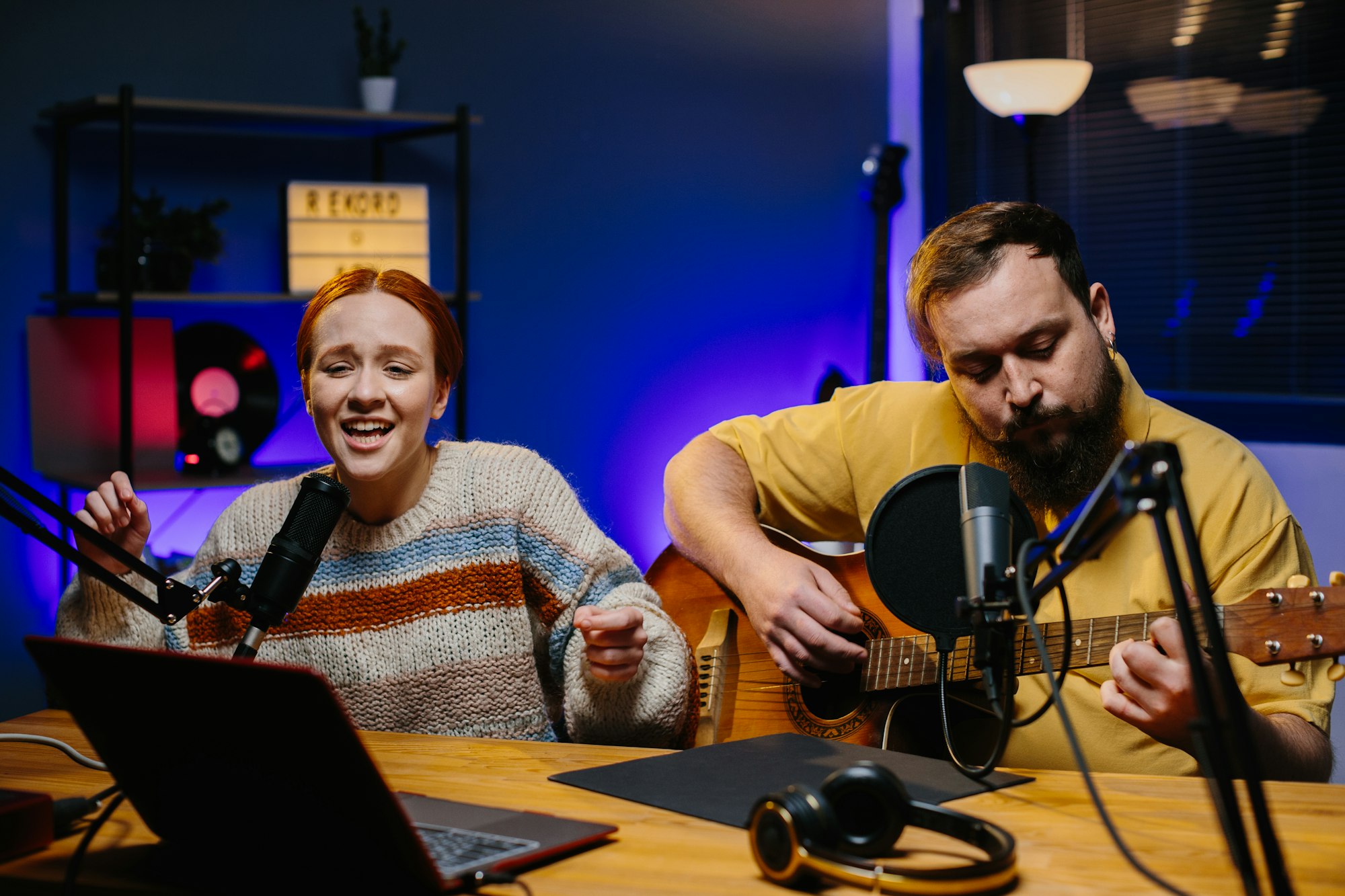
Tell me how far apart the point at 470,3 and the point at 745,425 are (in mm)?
2180

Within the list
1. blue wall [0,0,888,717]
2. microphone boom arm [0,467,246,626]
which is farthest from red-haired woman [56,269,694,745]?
blue wall [0,0,888,717]

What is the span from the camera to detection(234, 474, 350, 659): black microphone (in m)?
1.22

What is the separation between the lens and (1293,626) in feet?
4.16

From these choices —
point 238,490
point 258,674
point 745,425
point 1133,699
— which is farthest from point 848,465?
point 238,490

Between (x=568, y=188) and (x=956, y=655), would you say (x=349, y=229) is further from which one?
(x=956, y=655)

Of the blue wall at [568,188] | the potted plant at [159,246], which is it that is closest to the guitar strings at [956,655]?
the potted plant at [159,246]

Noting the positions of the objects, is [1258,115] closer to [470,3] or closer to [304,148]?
[470,3]

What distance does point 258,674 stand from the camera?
2.89 ft

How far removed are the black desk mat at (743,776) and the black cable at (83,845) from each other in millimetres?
415

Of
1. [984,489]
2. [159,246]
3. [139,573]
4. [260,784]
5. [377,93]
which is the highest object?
[377,93]

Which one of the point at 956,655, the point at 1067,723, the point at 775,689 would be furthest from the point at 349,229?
the point at 1067,723

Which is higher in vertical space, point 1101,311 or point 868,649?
point 1101,311

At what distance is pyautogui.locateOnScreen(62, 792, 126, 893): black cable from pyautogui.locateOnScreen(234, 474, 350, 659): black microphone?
0.57 ft

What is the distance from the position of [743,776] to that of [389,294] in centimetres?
93
